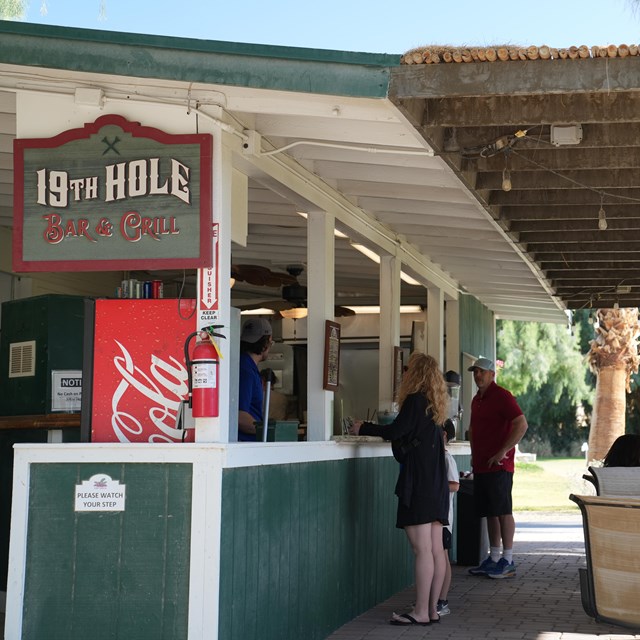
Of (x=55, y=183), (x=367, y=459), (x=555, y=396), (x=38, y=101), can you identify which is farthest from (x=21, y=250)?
(x=555, y=396)

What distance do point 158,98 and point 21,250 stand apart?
3.20ft

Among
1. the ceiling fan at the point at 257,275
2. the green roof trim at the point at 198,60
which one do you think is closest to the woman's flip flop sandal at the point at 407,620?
the ceiling fan at the point at 257,275

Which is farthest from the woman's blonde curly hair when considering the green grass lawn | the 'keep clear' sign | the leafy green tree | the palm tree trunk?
the leafy green tree

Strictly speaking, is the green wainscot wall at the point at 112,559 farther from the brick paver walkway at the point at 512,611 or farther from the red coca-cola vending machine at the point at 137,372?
the brick paver walkway at the point at 512,611

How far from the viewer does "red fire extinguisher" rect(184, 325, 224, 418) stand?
5.07 meters

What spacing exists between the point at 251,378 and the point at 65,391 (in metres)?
1.58

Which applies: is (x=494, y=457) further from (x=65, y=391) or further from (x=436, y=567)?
(x=65, y=391)

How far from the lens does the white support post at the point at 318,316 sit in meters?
6.93

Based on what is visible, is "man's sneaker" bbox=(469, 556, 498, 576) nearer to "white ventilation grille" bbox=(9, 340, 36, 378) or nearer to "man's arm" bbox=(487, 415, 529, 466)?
"man's arm" bbox=(487, 415, 529, 466)

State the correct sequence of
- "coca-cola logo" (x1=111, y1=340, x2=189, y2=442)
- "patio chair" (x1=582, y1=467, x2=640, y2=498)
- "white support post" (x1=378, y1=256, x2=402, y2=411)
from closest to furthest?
"coca-cola logo" (x1=111, y1=340, x2=189, y2=442), "patio chair" (x1=582, y1=467, x2=640, y2=498), "white support post" (x1=378, y1=256, x2=402, y2=411)

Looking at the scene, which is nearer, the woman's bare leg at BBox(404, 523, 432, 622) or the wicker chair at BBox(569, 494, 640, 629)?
the wicker chair at BBox(569, 494, 640, 629)

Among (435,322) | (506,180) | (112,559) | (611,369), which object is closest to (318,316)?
(506,180)

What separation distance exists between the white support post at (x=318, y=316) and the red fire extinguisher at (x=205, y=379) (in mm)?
1819

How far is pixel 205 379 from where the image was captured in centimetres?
509
